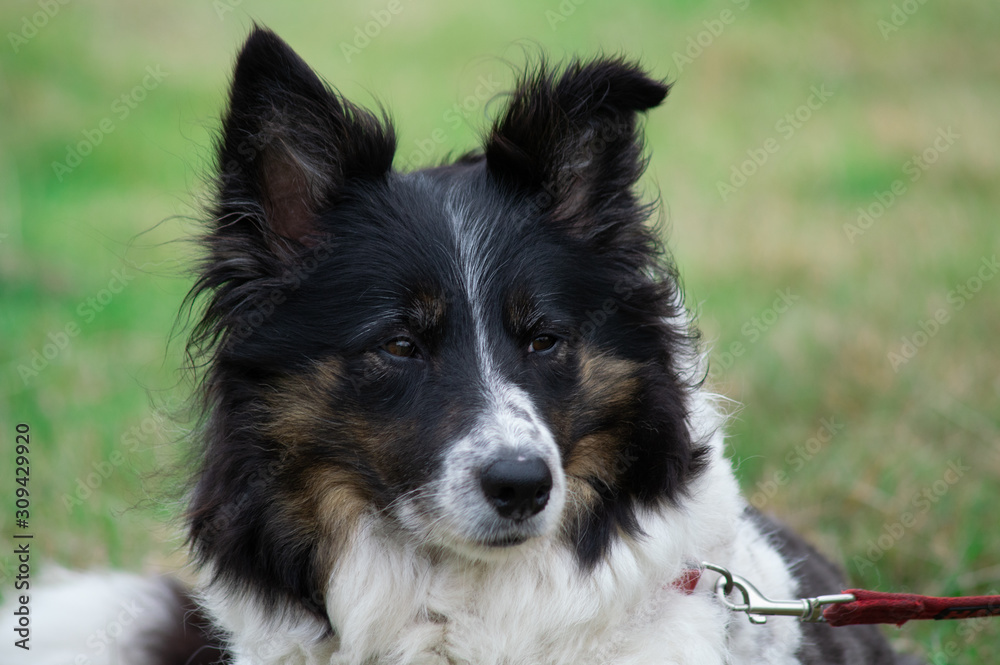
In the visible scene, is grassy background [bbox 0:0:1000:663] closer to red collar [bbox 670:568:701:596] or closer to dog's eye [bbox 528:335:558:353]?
dog's eye [bbox 528:335:558:353]

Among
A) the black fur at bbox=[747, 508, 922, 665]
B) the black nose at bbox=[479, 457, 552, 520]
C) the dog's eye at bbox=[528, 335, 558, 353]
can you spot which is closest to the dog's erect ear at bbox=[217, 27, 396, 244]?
the dog's eye at bbox=[528, 335, 558, 353]

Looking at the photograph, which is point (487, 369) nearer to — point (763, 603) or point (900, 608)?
point (763, 603)

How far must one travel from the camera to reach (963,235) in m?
9.25

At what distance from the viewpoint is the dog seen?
320 centimetres

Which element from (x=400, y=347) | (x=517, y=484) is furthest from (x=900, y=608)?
(x=400, y=347)

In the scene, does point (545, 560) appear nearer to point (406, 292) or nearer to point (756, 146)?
point (406, 292)

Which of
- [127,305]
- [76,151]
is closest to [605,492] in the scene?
[127,305]

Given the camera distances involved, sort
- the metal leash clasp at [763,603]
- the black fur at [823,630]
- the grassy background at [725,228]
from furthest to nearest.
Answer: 1. the grassy background at [725,228]
2. the black fur at [823,630]
3. the metal leash clasp at [763,603]

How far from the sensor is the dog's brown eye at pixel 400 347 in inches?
129

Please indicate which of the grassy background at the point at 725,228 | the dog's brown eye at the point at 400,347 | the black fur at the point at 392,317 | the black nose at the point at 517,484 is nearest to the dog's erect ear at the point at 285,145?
the black fur at the point at 392,317

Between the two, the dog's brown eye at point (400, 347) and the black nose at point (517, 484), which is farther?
the dog's brown eye at point (400, 347)

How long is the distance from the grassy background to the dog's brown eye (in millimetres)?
941

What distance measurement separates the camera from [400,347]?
10.8ft

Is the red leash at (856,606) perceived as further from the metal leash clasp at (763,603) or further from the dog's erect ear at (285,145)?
the dog's erect ear at (285,145)
